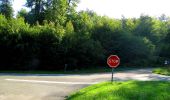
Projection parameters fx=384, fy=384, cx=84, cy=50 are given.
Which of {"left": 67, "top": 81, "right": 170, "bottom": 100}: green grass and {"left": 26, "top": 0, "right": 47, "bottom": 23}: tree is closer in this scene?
{"left": 67, "top": 81, "right": 170, "bottom": 100}: green grass

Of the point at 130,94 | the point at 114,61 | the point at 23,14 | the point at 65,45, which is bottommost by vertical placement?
the point at 130,94

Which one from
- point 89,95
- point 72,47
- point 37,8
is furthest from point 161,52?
point 89,95

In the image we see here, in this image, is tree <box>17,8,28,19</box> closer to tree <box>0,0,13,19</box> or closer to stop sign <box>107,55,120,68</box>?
tree <box>0,0,13,19</box>

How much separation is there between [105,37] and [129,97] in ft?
120

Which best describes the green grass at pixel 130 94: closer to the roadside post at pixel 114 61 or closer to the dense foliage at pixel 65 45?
the roadside post at pixel 114 61

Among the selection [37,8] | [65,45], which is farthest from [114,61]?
[37,8]

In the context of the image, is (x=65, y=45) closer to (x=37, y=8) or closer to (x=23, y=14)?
(x=37, y=8)

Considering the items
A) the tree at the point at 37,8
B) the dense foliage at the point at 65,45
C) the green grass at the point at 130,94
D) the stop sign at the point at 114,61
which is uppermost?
the tree at the point at 37,8

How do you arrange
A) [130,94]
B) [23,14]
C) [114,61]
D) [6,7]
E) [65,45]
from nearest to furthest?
[130,94], [114,61], [65,45], [23,14], [6,7]

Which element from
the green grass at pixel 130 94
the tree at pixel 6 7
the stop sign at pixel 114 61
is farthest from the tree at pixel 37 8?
the green grass at pixel 130 94

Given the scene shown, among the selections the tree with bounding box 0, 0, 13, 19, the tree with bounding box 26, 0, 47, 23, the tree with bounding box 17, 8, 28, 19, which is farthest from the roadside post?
the tree with bounding box 0, 0, 13, 19

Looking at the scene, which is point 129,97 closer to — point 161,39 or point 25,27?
point 25,27

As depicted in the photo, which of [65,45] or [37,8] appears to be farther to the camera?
[37,8]

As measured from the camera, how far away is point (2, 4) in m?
73.3
